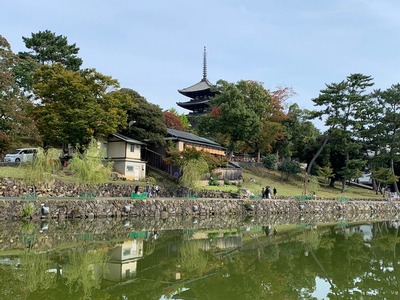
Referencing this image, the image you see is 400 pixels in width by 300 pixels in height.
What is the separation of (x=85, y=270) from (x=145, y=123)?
23968 mm

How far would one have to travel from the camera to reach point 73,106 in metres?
27.7

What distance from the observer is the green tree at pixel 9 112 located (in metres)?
24.9

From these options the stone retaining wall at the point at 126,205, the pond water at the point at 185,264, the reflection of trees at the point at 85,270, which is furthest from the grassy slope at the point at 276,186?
the reflection of trees at the point at 85,270

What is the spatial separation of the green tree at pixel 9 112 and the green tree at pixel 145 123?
8.90 m

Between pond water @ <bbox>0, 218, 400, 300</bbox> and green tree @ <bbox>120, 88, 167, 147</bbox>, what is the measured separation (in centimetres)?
1440

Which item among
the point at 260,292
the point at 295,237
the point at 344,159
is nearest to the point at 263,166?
the point at 344,159

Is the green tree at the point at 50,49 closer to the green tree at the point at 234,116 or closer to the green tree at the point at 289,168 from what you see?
the green tree at the point at 234,116

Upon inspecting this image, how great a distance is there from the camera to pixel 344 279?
33.4ft

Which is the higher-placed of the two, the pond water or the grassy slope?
the grassy slope

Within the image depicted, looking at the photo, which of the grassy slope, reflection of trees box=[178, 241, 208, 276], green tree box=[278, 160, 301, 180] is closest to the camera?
reflection of trees box=[178, 241, 208, 276]

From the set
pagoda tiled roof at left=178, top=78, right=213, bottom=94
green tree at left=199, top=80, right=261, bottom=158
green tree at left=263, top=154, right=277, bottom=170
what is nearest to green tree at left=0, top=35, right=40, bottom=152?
green tree at left=199, top=80, right=261, bottom=158

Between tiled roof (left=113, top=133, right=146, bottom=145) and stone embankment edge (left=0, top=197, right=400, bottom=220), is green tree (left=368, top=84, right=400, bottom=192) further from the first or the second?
tiled roof (left=113, top=133, right=146, bottom=145)

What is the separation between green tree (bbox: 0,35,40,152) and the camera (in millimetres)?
24906

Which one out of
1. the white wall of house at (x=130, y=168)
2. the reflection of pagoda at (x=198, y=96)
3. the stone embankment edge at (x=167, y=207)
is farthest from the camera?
the reflection of pagoda at (x=198, y=96)
